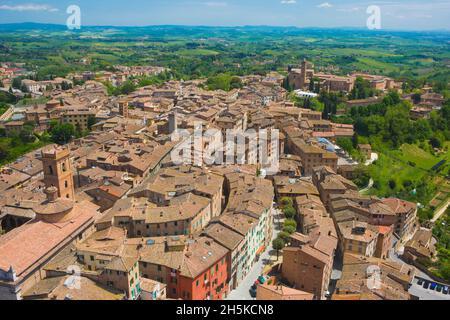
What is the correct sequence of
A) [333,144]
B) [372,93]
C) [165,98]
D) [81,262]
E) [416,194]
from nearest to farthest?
1. [81,262]
2. [416,194]
3. [333,144]
4. [165,98]
5. [372,93]

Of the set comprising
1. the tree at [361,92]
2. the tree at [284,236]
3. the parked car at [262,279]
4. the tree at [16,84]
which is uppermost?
the tree at [16,84]

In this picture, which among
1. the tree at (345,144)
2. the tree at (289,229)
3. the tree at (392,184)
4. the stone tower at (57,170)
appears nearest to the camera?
the stone tower at (57,170)

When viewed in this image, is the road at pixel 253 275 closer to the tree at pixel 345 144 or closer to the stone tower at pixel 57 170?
the stone tower at pixel 57 170

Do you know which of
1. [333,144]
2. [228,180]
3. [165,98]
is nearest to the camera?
[228,180]

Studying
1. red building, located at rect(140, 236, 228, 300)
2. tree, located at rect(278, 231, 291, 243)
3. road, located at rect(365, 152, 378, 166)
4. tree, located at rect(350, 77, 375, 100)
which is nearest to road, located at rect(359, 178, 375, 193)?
Answer: road, located at rect(365, 152, 378, 166)

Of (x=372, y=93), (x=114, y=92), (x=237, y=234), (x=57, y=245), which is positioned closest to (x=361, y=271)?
(x=237, y=234)

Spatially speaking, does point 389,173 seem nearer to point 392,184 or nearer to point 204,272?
point 392,184

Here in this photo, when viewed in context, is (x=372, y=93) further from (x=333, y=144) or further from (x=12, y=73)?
(x=12, y=73)

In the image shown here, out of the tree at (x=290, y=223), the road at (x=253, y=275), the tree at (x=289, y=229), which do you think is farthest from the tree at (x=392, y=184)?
the tree at (x=289, y=229)

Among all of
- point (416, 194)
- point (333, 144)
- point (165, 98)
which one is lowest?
point (416, 194)
